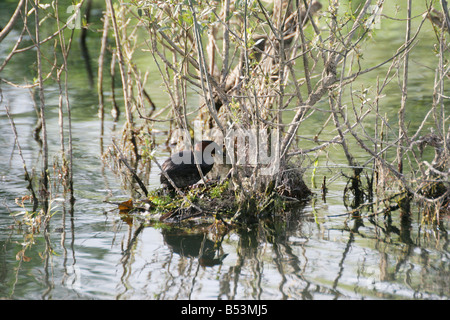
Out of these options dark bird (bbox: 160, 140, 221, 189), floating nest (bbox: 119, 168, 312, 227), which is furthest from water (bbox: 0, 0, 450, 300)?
dark bird (bbox: 160, 140, 221, 189)

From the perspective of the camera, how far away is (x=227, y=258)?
3957mm

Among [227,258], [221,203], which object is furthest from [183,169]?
[227,258]

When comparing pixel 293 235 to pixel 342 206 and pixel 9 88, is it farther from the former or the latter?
pixel 9 88

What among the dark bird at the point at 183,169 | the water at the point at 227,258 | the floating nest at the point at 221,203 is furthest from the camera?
the dark bird at the point at 183,169

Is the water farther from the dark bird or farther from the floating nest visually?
the dark bird

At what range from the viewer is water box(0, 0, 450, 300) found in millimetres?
3459

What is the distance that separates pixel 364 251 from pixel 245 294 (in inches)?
39.4

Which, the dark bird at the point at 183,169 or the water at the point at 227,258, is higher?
the dark bird at the point at 183,169

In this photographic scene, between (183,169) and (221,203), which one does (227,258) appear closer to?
(221,203)

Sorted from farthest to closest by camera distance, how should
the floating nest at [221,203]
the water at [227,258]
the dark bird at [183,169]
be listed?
the dark bird at [183,169] < the floating nest at [221,203] < the water at [227,258]

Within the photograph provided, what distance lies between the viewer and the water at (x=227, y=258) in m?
3.46

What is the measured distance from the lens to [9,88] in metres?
10.5

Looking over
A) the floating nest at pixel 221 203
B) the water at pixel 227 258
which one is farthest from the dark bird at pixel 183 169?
the water at pixel 227 258

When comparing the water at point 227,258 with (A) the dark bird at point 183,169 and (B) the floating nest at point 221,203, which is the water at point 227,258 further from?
(A) the dark bird at point 183,169
